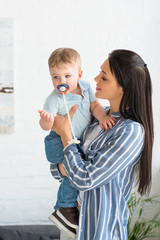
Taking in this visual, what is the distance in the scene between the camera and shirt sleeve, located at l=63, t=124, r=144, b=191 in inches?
51.5

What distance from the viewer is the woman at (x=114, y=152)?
1321 mm

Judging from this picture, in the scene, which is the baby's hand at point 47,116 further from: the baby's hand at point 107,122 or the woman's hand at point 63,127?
the baby's hand at point 107,122

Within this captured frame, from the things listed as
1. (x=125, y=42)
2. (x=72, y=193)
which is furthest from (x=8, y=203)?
(x=125, y=42)

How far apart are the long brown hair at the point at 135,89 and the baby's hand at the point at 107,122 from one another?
0.06 meters

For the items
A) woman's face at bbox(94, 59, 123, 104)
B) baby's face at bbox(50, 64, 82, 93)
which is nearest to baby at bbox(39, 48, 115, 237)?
baby's face at bbox(50, 64, 82, 93)

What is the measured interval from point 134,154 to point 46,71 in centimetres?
156

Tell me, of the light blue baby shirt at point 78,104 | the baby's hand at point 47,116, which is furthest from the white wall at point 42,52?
the baby's hand at point 47,116

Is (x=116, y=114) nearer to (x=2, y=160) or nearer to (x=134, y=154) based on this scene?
(x=134, y=154)

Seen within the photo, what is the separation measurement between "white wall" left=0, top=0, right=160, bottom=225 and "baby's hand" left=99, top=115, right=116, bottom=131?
4.42ft

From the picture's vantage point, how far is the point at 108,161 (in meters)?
1.31

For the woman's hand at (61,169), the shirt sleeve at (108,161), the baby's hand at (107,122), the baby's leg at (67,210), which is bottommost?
the baby's leg at (67,210)

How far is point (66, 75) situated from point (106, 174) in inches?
18.6

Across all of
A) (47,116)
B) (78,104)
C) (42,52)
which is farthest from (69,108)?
(42,52)

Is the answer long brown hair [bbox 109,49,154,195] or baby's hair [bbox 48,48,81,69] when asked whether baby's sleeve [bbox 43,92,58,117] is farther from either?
long brown hair [bbox 109,49,154,195]
